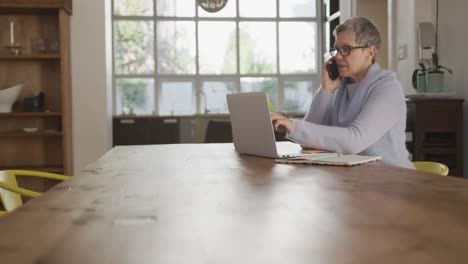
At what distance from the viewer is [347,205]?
1.11 meters

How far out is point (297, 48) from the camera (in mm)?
9430

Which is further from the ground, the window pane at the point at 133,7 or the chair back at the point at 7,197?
the window pane at the point at 133,7

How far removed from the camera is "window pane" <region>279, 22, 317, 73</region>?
9.40m

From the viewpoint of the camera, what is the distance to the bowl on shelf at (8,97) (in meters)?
5.70

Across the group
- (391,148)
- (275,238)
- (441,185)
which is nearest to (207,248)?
(275,238)

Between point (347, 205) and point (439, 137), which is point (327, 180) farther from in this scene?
point (439, 137)

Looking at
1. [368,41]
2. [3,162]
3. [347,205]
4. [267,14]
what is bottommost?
[3,162]

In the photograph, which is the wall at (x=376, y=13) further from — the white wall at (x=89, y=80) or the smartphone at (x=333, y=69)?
the smartphone at (x=333, y=69)

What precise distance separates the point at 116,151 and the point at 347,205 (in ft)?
6.09

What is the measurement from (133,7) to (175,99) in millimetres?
1435

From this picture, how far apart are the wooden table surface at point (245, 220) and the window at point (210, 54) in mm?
7452

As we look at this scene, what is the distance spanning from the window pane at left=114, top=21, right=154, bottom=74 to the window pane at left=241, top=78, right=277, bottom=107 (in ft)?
4.75

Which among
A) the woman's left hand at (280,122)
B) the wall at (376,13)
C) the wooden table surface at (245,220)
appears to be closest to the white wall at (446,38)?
the wall at (376,13)

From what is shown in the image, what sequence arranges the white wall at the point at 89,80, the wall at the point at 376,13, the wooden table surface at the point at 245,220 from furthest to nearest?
the wall at the point at 376,13 < the white wall at the point at 89,80 < the wooden table surface at the point at 245,220
